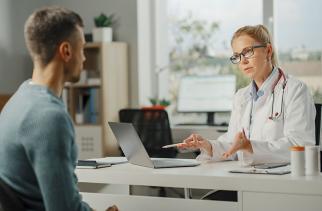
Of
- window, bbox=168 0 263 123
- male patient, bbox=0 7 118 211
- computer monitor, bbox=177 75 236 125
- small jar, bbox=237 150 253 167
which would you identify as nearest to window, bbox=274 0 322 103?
window, bbox=168 0 263 123

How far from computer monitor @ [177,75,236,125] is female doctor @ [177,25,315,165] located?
1.88 meters

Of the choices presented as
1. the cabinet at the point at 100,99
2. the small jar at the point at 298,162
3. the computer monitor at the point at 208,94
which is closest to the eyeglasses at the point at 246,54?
the small jar at the point at 298,162

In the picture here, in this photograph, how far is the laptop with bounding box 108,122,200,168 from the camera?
Result: 2.66 meters

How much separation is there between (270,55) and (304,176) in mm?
902

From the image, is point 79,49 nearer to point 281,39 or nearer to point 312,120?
point 312,120

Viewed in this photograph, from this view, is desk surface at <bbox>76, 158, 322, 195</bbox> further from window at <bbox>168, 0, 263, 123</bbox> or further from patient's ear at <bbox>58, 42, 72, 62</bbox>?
window at <bbox>168, 0, 263, 123</bbox>

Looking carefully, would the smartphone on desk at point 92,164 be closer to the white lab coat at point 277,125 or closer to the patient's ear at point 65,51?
the white lab coat at point 277,125

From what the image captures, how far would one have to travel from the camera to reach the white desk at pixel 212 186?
2309 millimetres

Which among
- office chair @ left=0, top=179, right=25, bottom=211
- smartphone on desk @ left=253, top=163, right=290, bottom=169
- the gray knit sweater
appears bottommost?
smartphone on desk @ left=253, top=163, right=290, bottom=169

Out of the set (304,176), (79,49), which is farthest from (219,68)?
(79,49)

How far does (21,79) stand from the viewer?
546 centimetres

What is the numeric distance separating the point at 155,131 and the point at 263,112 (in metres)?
1.70

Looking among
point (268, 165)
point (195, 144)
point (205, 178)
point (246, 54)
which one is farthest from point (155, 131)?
point (205, 178)

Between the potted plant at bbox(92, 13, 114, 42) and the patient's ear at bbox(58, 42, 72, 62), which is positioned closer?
the patient's ear at bbox(58, 42, 72, 62)
